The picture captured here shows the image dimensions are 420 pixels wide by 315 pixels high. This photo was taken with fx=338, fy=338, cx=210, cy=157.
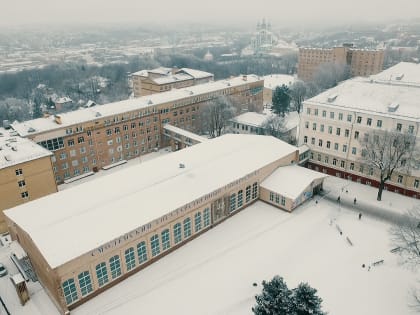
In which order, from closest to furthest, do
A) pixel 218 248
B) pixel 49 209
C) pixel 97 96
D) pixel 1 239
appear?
pixel 49 209 → pixel 218 248 → pixel 1 239 → pixel 97 96

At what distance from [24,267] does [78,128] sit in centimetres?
2945

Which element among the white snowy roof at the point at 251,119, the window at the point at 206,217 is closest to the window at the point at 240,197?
the window at the point at 206,217

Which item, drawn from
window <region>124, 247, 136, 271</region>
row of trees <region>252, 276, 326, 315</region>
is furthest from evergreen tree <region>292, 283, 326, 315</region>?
window <region>124, 247, 136, 271</region>

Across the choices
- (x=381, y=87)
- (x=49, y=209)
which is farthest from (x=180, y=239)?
(x=381, y=87)

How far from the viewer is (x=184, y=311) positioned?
3331 cm

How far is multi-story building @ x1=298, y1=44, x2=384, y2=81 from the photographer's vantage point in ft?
441

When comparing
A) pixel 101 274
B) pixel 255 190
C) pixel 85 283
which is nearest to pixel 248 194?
pixel 255 190

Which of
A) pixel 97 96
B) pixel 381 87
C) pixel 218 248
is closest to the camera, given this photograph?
pixel 218 248

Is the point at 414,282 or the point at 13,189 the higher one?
the point at 13,189

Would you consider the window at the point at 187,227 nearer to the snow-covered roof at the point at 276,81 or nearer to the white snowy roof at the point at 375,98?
the white snowy roof at the point at 375,98

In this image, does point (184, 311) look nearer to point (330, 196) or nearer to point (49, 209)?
point (49, 209)

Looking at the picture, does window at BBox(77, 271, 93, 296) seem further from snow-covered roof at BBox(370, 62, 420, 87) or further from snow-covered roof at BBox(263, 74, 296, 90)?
snow-covered roof at BBox(263, 74, 296, 90)

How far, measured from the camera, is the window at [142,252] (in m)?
38.2

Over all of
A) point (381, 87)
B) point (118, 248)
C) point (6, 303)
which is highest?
point (381, 87)
